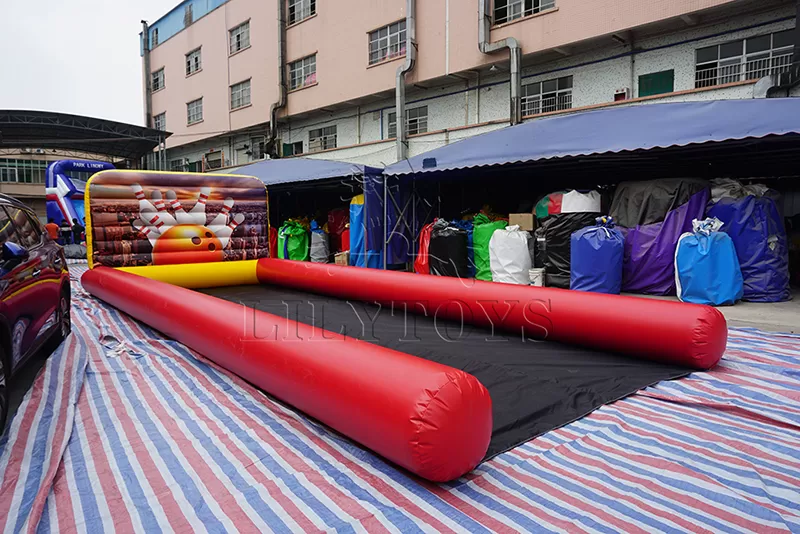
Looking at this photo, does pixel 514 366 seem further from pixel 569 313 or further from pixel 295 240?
pixel 295 240

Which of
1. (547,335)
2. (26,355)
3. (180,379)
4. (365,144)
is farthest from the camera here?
(365,144)

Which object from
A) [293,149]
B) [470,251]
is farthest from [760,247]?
[293,149]

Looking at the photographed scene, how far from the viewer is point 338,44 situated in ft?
50.5

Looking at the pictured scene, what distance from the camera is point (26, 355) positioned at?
8.44 feet

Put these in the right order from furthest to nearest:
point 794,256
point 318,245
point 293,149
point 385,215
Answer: point 293,149 < point 318,245 < point 385,215 < point 794,256

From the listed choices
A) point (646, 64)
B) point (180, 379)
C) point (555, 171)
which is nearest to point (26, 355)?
point (180, 379)

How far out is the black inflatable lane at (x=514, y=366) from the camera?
2.37 metres

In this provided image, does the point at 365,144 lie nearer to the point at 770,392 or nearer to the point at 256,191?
the point at 256,191

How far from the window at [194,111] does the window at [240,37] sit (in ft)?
10.3

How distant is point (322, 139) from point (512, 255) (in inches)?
469

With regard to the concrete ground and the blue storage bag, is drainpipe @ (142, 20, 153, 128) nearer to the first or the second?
the blue storage bag

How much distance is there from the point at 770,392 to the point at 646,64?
30.6 ft

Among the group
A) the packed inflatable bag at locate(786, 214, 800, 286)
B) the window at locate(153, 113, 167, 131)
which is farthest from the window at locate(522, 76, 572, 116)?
the window at locate(153, 113, 167, 131)

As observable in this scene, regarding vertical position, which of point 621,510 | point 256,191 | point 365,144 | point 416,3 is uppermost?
point 416,3
